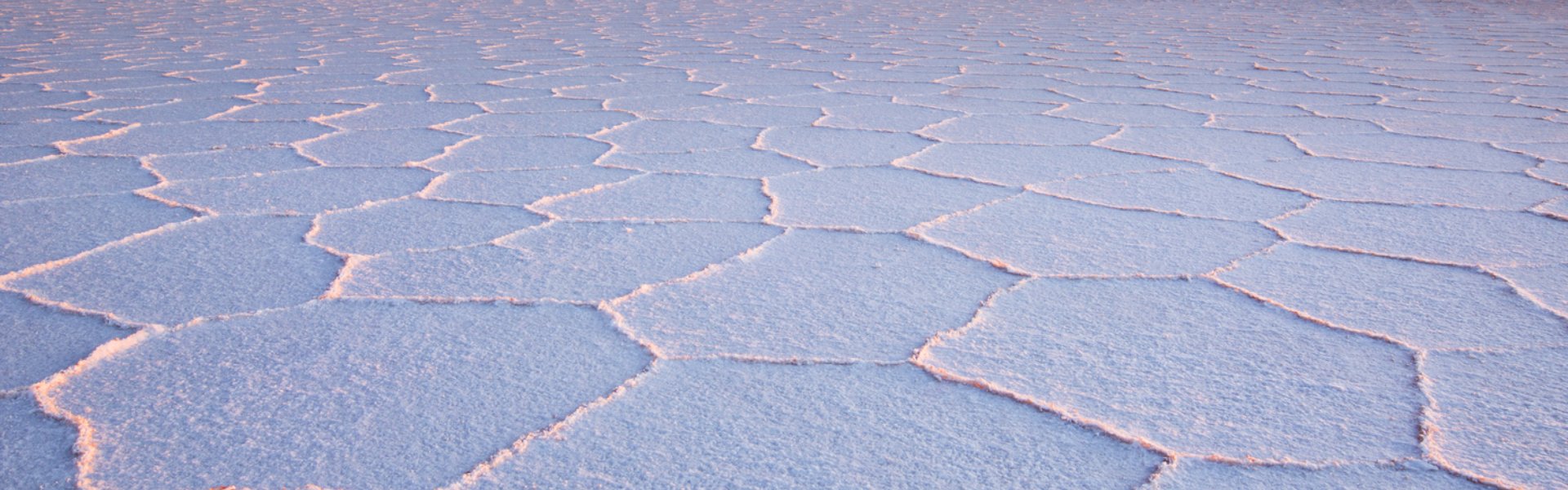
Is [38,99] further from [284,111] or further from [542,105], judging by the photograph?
[542,105]

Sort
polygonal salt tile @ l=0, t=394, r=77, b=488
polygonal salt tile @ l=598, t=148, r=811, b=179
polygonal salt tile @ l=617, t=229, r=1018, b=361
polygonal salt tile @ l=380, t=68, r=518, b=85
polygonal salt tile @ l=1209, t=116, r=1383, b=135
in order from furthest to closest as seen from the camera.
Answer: polygonal salt tile @ l=380, t=68, r=518, b=85 → polygonal salt tile @ l=1209, t=116, r=1383, b=135 → polygonal salt tile @ l=598, t=148, r=811, b=179 → polygonal salt tile @ l=617, t=229, r=1018, b=361 → polygonal salt tile @ l=0, t=394, r=77, b=488

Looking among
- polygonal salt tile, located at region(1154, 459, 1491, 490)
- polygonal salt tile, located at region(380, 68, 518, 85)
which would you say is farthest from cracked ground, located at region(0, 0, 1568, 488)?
polygonal salt tile, located at region(380, 68, 518, 85)

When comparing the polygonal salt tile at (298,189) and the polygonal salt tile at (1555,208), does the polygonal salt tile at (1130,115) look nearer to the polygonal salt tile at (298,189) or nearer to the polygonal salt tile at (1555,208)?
the polygonal salt tile at (1555,208)

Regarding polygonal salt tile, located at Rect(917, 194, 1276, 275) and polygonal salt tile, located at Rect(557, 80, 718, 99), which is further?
polygonal salt tile, located at Rect(557, 80, 718, 99)

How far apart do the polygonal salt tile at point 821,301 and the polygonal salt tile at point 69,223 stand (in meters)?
0.78

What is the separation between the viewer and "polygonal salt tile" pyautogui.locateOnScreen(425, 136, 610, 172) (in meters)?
2.11

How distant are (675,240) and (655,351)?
43 cm

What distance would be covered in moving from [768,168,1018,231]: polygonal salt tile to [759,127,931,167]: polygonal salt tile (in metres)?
0.11

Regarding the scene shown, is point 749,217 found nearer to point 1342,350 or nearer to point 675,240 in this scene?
point 675,240

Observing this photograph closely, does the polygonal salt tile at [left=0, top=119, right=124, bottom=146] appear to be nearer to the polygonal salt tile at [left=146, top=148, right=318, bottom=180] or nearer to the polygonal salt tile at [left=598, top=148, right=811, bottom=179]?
the polygonal salt tile at [left=146, top=148, right=318, bottom=180]

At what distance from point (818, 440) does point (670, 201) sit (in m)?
0.90

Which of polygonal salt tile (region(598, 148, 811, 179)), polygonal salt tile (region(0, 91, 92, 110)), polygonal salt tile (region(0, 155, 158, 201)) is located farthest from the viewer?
polygonal salt tile (region(0, 91, 92, 110))

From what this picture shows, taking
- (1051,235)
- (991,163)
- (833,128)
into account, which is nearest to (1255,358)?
(1051,235)

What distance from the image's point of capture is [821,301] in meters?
1.32
